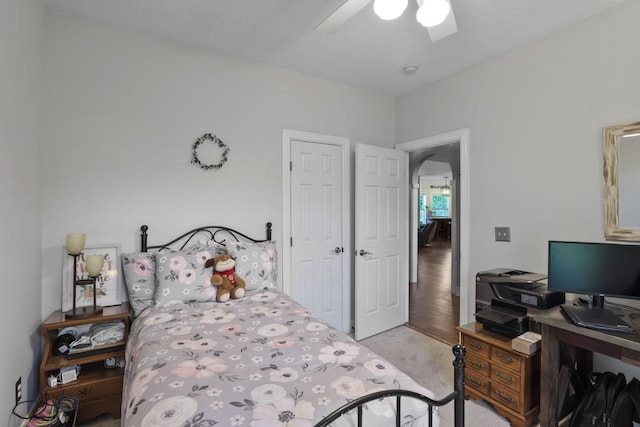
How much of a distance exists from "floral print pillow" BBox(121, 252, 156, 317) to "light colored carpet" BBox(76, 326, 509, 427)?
740mm

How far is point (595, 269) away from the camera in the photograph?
5.99ft

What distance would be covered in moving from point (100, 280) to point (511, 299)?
297 centimetres

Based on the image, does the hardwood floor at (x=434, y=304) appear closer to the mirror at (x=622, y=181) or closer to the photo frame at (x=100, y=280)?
the mirror at (x=622, y=181)

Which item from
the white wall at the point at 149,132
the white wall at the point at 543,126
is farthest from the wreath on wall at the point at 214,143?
the white wall at the point at 543,126

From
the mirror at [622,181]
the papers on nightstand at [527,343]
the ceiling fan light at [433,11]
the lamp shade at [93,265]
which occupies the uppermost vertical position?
the ceiling fan light at [433,11]

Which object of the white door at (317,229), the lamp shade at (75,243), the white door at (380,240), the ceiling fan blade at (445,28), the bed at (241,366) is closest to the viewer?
the bed at (241,366)

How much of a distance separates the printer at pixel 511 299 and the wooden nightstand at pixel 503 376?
0.32 feet

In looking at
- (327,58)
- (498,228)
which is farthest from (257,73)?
(498,228)

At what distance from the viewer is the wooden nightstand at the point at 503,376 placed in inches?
77.6

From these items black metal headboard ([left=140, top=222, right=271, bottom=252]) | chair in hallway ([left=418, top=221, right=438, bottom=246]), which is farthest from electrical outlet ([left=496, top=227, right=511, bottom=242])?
chair in hallway ([left=418, top=221, right=438, bottom=246])

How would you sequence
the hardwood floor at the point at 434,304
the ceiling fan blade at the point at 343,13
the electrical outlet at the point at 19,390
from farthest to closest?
the hardwood floor at the point at 434,304, the electrical outlet at the point at 19,390, the ceiling fan blade at the point at 343,13

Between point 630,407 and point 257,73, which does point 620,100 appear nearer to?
point 630,407

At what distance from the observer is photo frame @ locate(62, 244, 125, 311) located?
2160 mm

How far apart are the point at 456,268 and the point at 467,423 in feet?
11.2
